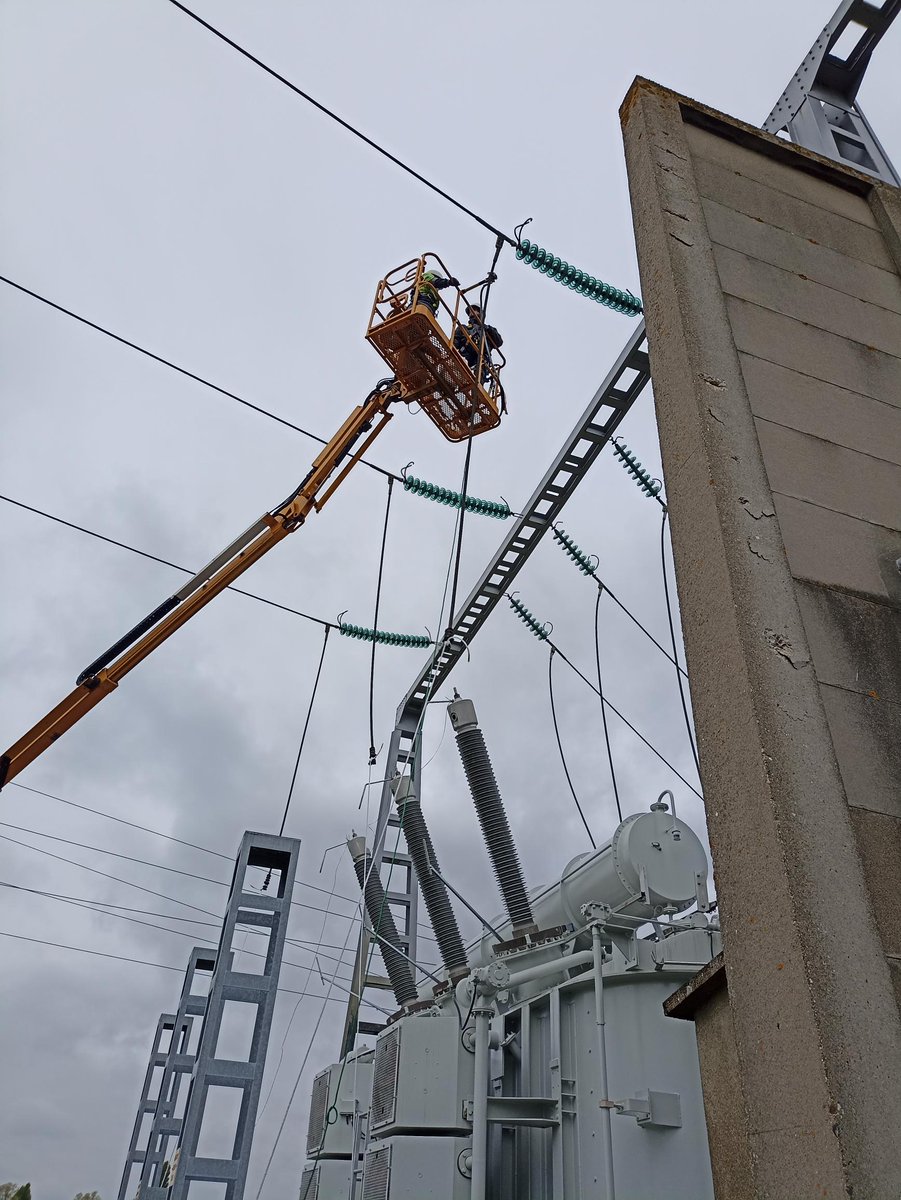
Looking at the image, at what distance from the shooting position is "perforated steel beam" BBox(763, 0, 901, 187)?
14.7 ft

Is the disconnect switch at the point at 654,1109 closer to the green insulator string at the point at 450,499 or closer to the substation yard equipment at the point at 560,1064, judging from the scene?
the substation yard equipment at the point at 560,1064

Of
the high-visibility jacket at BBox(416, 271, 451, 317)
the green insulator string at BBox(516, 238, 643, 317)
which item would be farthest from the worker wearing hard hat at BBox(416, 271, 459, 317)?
the green insulator string at BBox(516, 238, 643, 317)

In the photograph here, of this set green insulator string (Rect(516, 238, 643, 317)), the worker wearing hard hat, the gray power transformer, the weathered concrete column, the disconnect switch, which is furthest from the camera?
the worker wearing hard hat

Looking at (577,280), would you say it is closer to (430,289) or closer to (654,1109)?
(430,289)

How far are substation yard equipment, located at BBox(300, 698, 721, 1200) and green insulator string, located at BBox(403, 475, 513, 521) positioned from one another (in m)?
3.68

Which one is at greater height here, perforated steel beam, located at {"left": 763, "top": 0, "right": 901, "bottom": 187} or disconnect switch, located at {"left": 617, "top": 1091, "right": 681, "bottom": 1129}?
perforated steel beam, located at {"left": 763, "top": 0, "right": 901, "bottom": 187}

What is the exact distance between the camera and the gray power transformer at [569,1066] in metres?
5.52

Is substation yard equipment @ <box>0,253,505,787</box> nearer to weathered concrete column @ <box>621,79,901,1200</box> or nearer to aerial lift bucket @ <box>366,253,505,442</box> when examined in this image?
aerial lift bucket @ <box>366,253,505,442</box>

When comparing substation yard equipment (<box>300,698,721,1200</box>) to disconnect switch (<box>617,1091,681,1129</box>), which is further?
substation yard equipment (<box>300,698,721,1200</box>)

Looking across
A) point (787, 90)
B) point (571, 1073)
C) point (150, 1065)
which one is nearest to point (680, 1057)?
point (571, 1073)

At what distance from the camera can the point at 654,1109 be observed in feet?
17.9

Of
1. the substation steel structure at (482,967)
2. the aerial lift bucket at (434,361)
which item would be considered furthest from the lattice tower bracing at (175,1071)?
the aerial lift bucket at (434,361)

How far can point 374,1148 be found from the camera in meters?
6.41

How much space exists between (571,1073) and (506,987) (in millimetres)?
707
